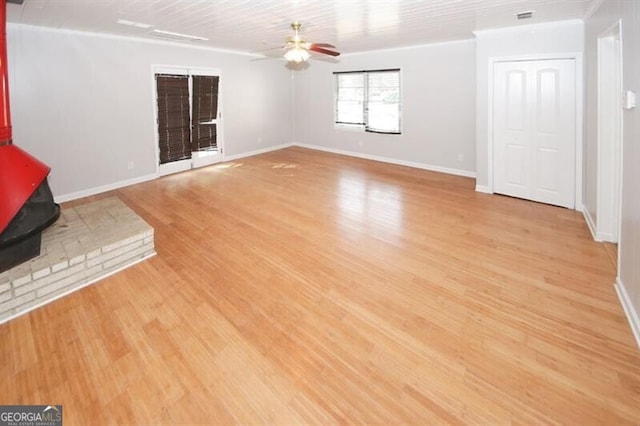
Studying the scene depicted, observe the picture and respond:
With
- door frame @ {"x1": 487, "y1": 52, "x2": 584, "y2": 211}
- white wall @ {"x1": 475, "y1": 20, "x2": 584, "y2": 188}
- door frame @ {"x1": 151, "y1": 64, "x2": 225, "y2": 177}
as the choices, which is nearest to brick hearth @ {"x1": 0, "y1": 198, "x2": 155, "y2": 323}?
door frame @ {"x1": 151, "y1": 64, "x2": 225, "y2": 177}

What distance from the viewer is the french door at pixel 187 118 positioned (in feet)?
21.5

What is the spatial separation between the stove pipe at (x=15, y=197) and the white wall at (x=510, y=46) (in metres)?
5.66

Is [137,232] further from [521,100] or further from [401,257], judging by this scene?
[521,100]

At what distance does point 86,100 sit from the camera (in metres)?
5.43

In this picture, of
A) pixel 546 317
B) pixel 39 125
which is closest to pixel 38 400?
pixel 546 317

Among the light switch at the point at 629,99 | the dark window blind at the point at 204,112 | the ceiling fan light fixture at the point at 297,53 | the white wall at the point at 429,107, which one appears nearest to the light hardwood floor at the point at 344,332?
the light switch at the point at 629,99

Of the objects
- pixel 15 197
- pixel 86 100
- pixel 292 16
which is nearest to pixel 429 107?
pixel 292 16

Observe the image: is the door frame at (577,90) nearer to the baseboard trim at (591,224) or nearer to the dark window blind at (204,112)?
the baseboard trim at (591,224)

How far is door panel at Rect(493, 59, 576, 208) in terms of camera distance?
457 cm

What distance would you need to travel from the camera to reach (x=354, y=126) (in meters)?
8.41

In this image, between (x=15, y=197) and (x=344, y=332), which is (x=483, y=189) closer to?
(x=344, y=332)

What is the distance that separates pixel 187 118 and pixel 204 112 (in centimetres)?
47

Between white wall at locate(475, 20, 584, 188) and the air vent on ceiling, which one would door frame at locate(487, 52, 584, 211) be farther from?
the air vent on ceiling

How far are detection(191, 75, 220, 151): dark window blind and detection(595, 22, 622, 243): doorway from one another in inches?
259
